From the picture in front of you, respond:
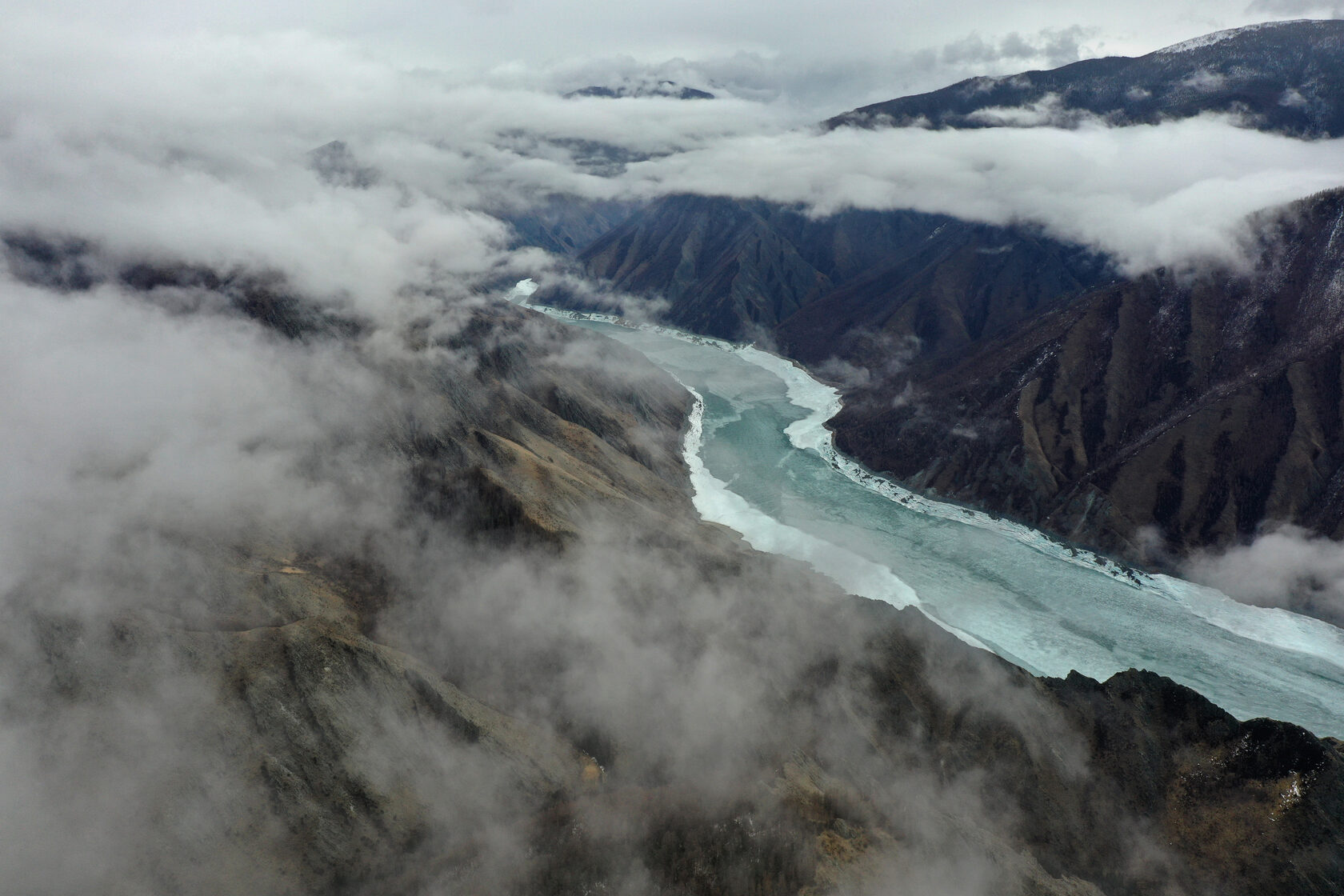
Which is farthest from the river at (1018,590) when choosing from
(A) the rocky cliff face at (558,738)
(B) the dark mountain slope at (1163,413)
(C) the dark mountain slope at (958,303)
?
(C) the dark mountain slope at (958,303)

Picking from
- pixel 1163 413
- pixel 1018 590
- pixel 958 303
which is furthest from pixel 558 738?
pixel 958 303

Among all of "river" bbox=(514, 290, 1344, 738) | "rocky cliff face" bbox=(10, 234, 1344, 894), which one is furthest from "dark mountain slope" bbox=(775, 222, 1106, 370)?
"rocky cliff face" bbox=(10, 234, 1344, 894)

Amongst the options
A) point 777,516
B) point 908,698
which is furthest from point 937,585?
point 908,698

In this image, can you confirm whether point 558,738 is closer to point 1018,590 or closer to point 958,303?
point 1018,590

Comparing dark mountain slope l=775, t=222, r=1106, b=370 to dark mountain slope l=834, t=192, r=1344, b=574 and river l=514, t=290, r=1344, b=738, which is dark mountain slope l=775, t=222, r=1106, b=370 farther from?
river l=514, t=290, r=1344, b=738

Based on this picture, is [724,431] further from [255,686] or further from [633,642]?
[255,686]
